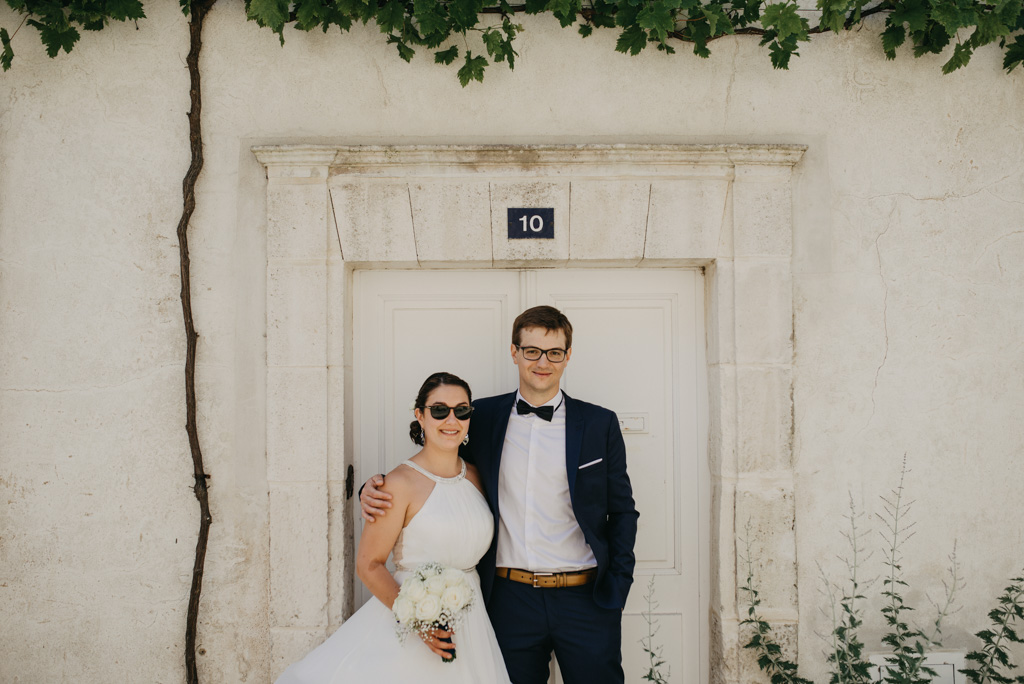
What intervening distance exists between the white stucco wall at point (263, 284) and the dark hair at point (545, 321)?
0.97m

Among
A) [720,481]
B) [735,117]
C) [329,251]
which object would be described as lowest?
[720,481]

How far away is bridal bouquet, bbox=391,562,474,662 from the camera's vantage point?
2332 mm

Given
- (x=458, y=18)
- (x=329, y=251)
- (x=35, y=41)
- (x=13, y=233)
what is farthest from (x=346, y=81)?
(x=13, y=233)

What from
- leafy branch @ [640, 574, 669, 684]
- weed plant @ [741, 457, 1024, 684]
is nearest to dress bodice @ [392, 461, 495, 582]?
leafy branch @ [640, 574, 669, 684]

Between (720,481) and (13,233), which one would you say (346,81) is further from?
Result: (720,481)

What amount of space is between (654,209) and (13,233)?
3159 mm

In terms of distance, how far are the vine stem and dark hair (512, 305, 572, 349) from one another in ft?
→ 5.30

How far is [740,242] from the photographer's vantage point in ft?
10.7

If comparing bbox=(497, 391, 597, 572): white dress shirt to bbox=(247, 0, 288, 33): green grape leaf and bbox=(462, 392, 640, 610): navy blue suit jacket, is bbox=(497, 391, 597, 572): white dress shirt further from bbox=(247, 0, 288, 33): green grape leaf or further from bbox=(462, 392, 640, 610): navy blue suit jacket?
bbox=(247, 0, 288, 33): green grape leaf

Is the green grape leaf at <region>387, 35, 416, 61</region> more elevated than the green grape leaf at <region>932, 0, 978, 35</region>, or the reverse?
the green grape leaf at <region>932, 0, 978, 35</region>

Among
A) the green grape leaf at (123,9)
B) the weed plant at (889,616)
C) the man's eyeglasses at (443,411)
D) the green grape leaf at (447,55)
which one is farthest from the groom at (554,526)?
the green grape leaf at (123,9)

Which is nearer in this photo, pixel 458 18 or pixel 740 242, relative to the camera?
pixel 458 18

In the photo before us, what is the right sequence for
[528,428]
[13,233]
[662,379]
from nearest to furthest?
[528,428] → [13,233] → [662,379]

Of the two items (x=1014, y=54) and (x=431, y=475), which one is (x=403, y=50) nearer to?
(x=431, y=475)
